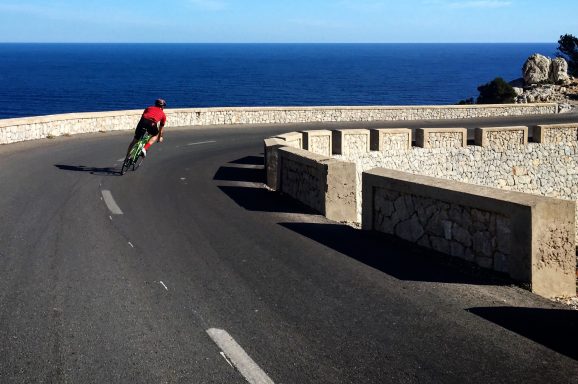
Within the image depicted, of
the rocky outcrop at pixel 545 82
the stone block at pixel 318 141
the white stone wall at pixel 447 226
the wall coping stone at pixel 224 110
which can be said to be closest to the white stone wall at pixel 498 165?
the stone block at pixel 318 141

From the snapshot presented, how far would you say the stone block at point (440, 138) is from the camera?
893 inches

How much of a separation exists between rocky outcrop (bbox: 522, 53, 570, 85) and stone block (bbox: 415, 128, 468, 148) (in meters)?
34.0

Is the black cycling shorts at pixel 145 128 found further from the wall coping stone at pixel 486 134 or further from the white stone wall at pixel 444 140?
the wall coping stone at pixel 486 134

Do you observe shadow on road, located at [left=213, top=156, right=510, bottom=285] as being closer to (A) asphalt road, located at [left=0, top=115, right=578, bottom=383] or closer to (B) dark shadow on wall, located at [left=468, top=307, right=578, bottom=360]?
(A) asphalt road, located at [left=0, top=115, right=578, bottom=383]

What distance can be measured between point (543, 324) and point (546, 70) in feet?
174

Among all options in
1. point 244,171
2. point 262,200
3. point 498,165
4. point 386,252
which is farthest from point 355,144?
point 386,252

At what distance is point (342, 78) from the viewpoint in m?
184

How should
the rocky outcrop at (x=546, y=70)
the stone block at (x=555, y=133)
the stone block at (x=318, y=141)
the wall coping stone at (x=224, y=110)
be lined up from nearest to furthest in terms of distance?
the stone block at (x=318, y=141), the wall coping stone at (x=224, y=110), the stone block at (x=555, y=133), the rocky outcrop at (x=546, y=70)

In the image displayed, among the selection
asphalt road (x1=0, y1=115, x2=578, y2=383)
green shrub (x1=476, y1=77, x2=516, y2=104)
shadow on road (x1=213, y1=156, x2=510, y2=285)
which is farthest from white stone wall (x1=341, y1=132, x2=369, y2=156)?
green shrub (x1=476, y1=77, x2=516, y2=104)

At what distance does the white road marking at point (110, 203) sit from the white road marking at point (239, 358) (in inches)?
221

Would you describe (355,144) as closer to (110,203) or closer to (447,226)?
(110,203)

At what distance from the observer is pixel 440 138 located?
75.6 feet

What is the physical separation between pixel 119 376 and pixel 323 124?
27.0m

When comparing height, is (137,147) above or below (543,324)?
above
